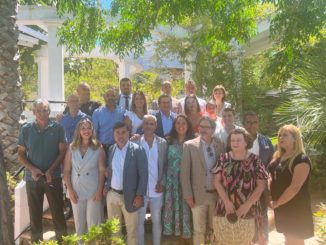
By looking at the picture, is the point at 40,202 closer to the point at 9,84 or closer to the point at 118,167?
the point at 118,167

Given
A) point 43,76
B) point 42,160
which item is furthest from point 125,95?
point 43,76

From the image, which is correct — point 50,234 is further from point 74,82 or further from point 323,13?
point 74,82

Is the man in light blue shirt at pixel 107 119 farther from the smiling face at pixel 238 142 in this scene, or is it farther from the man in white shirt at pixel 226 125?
the smiling face at pixel 238 142

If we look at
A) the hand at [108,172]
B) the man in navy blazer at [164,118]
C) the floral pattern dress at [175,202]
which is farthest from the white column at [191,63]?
the hand at [108,172]

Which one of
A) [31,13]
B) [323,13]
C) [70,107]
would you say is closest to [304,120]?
[323,13]

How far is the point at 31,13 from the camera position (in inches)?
458

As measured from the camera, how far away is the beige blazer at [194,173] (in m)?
5.07

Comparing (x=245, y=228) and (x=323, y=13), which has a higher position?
(x=323, y=13)

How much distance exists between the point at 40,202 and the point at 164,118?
194cm

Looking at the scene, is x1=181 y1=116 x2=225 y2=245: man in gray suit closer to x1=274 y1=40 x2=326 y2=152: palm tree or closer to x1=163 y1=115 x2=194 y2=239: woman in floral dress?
x1=163 y1=115 x2=194 y2=239: woman in floral dress

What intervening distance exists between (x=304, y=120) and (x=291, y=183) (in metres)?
3.72

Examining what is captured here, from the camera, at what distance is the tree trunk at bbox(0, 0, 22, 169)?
282 inches

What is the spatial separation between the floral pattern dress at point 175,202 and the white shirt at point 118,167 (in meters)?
0.58

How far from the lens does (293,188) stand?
4352 millimetres
